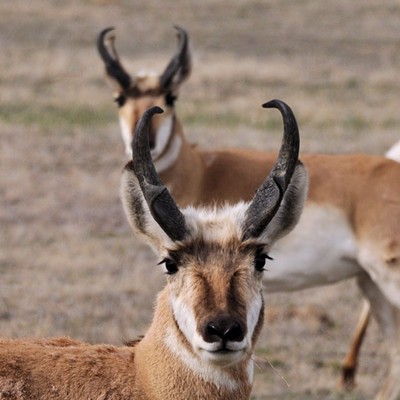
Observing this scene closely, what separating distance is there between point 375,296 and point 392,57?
856 inches

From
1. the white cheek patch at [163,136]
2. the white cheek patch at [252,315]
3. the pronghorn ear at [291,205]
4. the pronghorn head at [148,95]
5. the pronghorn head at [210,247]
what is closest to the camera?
the pronghorn head at [210,247]

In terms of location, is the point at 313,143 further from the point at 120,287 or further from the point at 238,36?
the point at 238,36

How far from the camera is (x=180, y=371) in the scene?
17.4 feet

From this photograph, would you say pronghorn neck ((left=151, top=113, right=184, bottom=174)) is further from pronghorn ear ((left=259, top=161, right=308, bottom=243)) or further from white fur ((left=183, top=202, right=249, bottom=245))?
white fur ((left=183, top=202, right=249, bottom=245))

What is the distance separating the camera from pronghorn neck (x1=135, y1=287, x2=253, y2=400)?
17.2 ft

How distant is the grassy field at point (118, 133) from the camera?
1122cm

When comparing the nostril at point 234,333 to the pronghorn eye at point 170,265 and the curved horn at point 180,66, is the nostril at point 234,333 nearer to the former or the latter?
the pronghorn eye at point 170,265

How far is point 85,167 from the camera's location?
61.0 feet

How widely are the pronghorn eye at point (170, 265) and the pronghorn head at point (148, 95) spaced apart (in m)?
4.39

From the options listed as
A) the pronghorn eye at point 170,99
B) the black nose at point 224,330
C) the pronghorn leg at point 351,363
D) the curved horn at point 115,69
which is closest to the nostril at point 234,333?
the black nose at point 224,330

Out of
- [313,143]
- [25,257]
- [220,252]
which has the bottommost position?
[313,143]

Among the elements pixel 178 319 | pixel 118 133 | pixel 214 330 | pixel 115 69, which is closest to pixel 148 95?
pixel 115 69

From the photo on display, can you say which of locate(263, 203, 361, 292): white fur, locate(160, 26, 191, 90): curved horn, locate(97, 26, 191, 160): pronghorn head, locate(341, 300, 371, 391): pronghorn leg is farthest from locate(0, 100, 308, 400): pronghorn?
locate(160, 26, 191, 90): curved horn

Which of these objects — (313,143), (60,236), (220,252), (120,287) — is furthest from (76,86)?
(220,252)
